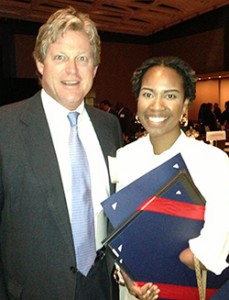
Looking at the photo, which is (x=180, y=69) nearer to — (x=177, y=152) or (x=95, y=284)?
(x=177, y=152)

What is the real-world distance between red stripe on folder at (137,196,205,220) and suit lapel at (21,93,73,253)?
34 centimetres

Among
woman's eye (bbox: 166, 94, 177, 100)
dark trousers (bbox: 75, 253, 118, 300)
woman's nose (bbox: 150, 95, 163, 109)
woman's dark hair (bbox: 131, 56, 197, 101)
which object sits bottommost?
dark trousers (bbox: 75, 253, 118, 300)

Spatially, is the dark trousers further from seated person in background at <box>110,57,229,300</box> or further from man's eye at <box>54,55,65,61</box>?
man's eye at <box>54,55,65,61</box>

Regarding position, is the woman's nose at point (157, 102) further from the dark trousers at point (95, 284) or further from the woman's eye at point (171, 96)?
the dark trousers at point (95, 284)

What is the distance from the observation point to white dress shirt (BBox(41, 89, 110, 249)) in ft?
4.95

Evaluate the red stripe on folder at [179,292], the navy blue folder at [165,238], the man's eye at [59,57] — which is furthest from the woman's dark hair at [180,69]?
the red stripe on folder at [179,292]

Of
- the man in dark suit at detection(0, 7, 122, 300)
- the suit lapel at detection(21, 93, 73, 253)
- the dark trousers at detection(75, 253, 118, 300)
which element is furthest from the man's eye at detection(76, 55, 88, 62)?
the dark trousers at detection(75, 253, 118, 300)

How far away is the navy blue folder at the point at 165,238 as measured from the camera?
124 centimetres

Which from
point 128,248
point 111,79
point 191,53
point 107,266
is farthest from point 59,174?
point 111,79

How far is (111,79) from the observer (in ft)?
45.7

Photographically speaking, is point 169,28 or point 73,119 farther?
point 169,28

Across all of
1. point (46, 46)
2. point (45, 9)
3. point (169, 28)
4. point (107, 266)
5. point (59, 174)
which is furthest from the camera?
point (169, 28)

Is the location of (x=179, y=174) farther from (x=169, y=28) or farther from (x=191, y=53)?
(x=169, y=28)

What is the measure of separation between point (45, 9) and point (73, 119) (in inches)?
387
